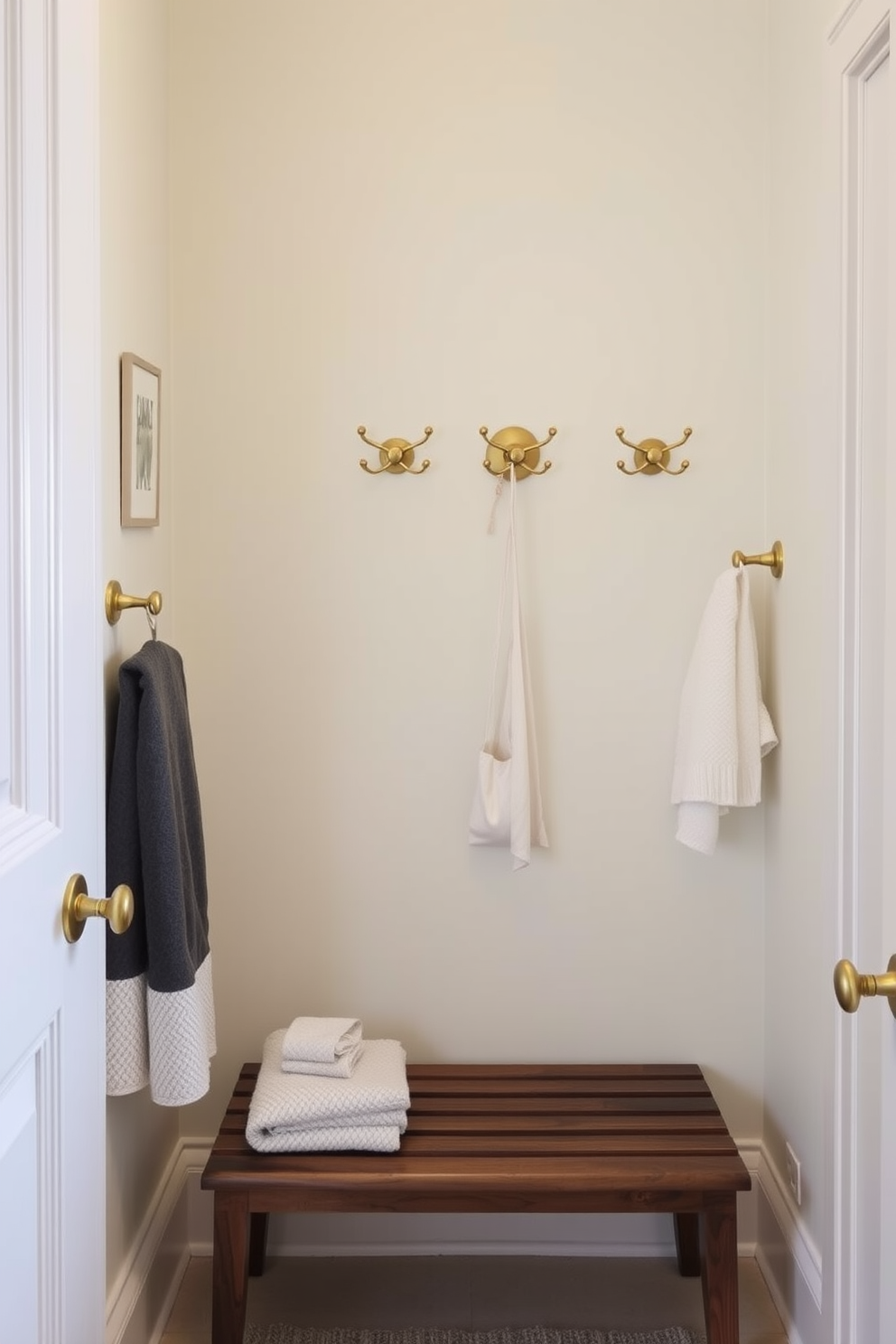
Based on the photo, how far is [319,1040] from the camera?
2133 mm

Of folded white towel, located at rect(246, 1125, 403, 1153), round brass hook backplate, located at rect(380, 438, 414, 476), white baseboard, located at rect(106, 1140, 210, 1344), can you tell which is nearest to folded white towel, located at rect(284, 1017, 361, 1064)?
folded white towel, located at rect(246, 1125, 403, 1153)

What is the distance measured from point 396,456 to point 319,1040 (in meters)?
1.01

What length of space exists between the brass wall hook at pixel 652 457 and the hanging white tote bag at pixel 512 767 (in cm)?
22

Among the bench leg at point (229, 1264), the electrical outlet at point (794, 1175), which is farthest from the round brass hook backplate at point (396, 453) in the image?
the electrical outlet at point (794, 1175)

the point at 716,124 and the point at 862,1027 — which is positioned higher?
the point at 716,124

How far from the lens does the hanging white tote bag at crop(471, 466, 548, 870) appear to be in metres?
2.30

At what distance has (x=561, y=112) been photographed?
7.60ft

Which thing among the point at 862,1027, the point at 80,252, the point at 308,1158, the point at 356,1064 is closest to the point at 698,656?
the point at 862,1027

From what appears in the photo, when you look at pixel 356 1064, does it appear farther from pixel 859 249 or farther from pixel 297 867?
pixel 859 249

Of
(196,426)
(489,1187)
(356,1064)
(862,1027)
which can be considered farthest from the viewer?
(196,426)

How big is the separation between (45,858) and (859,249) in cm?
135

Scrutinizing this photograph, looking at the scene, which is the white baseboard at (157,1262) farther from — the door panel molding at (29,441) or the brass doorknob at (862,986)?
the brass doorknob at (862,986)

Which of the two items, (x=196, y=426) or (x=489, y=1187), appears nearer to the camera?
(x=489, y=1187)

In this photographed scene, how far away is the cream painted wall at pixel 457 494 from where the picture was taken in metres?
2.32
